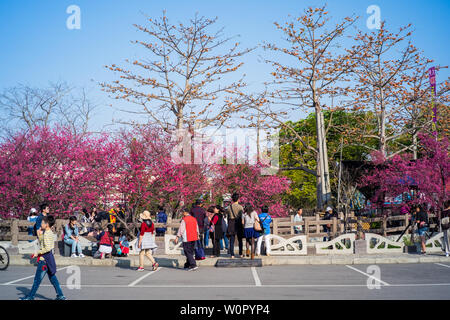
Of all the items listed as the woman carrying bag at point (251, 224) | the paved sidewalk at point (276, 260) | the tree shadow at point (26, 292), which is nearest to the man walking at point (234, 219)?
the woman carrying bag at point (251, 224)

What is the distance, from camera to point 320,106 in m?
27.8

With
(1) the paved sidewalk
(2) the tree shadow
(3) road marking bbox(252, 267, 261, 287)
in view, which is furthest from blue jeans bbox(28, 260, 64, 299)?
(1) the paved sidewalk

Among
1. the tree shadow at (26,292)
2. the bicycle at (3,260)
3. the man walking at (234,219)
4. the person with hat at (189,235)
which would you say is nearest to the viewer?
the tree shadow at (26,292)

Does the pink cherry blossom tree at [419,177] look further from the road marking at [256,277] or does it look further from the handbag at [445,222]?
the road marking at [256,277]

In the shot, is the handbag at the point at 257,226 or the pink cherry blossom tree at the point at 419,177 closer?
the handbag at the point at 257,226

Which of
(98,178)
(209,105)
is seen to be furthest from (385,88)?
(98,178)

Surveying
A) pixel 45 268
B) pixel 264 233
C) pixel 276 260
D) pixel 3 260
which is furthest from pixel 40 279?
pixel 264 233

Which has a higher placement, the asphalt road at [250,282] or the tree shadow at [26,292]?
the tree shadow at [26,292]

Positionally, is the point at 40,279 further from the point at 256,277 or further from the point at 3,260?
the point at 3,260

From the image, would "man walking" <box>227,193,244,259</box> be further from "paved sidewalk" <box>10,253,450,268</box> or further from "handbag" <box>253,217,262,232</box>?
"paved sidewalk" <box>10,253,450,268</box>

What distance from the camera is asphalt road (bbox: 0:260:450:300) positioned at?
9.80 meters

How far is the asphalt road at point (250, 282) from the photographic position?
9.80m
